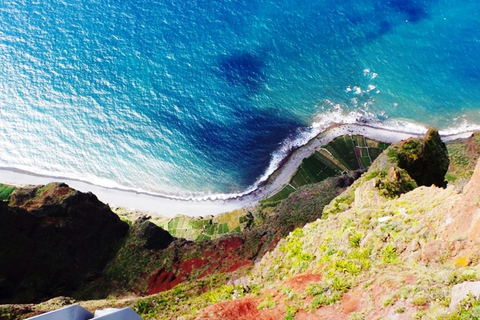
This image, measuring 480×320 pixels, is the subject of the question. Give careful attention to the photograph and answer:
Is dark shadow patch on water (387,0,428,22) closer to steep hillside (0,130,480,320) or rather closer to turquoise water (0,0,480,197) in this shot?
turquoise water (0,0,480,197)

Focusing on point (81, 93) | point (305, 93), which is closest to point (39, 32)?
point (81, 93)

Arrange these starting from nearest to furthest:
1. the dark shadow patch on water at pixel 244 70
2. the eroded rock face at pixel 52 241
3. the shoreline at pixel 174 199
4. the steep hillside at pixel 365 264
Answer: the steep hillside at pixel 365 264, the eroded rock face at pixel 52 241, the shoreline at pixel 174 199, the dark shadow patch on water at pixel 244 70

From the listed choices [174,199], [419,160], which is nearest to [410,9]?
[419,160]

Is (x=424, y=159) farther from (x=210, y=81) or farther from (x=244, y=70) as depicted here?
(x=210, y=81)

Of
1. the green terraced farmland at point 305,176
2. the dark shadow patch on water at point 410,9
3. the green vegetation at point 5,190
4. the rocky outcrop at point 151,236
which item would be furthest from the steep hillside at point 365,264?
the dark shadow patch on water at point 410,9

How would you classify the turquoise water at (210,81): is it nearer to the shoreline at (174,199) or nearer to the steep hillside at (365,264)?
the shoreline at (174,199)

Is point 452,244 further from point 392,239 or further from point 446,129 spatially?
point 446,129
